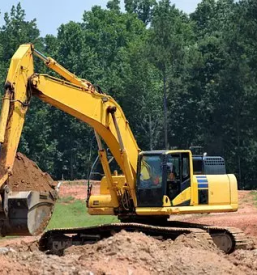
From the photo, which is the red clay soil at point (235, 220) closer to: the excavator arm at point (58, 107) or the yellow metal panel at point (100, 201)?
the yellow metal panel at point (100, 201)

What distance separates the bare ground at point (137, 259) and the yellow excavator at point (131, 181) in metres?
0.94

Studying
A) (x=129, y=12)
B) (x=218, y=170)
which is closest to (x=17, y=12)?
(x=129, y=12)

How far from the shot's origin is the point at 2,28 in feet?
263

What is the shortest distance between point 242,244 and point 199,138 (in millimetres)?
48761

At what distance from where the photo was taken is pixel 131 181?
63.5ft

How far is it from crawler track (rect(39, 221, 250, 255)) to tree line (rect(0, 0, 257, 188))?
44.4 metres

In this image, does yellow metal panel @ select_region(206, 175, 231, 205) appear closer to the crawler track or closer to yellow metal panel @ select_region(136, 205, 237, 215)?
yellow metal panel @ select_region(136, 205, 237, 215)

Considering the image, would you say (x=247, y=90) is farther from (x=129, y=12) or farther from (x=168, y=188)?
(x=129, y=12)

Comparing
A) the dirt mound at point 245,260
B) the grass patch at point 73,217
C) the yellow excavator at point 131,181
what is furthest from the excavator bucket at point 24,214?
the grass patch at point 73,217

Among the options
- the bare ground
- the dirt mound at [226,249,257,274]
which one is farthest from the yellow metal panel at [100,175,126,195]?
the dirt mound at [226,249,257,274]

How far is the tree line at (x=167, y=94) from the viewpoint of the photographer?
210ft

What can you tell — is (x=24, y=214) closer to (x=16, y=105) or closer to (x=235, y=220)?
(x=16, y=105)

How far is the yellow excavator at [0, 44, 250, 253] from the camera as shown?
18.1 meters

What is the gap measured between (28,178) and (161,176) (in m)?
3.01
